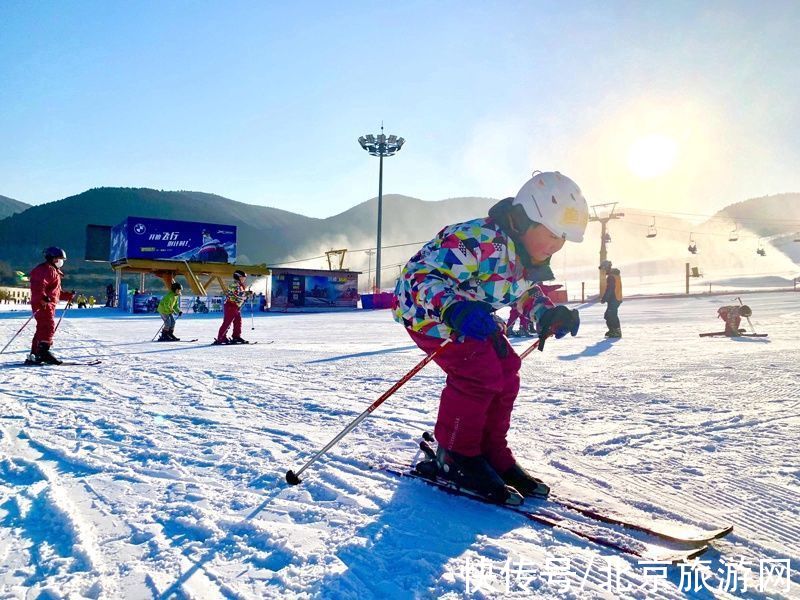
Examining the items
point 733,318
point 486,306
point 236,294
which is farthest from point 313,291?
point 486,306

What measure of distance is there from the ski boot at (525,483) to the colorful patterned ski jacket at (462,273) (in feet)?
2.32

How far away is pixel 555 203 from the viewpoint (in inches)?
94.9

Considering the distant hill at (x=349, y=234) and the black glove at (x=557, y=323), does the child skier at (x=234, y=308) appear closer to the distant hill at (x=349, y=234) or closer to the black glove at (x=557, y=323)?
the black glove at (x=557, y=323)

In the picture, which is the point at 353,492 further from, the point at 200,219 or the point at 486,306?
the point at 200,219

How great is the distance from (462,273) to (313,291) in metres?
34.1

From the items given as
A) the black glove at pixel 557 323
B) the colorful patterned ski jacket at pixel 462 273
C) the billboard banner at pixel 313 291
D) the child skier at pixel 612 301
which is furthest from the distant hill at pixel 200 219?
the black glove at pixel 557 323

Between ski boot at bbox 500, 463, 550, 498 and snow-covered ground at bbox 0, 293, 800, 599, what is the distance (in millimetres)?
139

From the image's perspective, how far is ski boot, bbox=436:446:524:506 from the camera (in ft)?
7.35

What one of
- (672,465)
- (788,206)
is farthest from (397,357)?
(788,206)

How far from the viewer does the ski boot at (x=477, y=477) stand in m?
2.24

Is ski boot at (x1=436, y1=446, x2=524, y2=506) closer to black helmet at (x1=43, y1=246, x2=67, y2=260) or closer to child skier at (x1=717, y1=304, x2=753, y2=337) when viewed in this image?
black helmet at (x1=43, y1=246, x2=67, y2=260)

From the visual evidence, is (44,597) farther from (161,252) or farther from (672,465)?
(161,252)

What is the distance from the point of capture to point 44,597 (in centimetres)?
150

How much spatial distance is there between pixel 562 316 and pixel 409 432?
1.38 m
